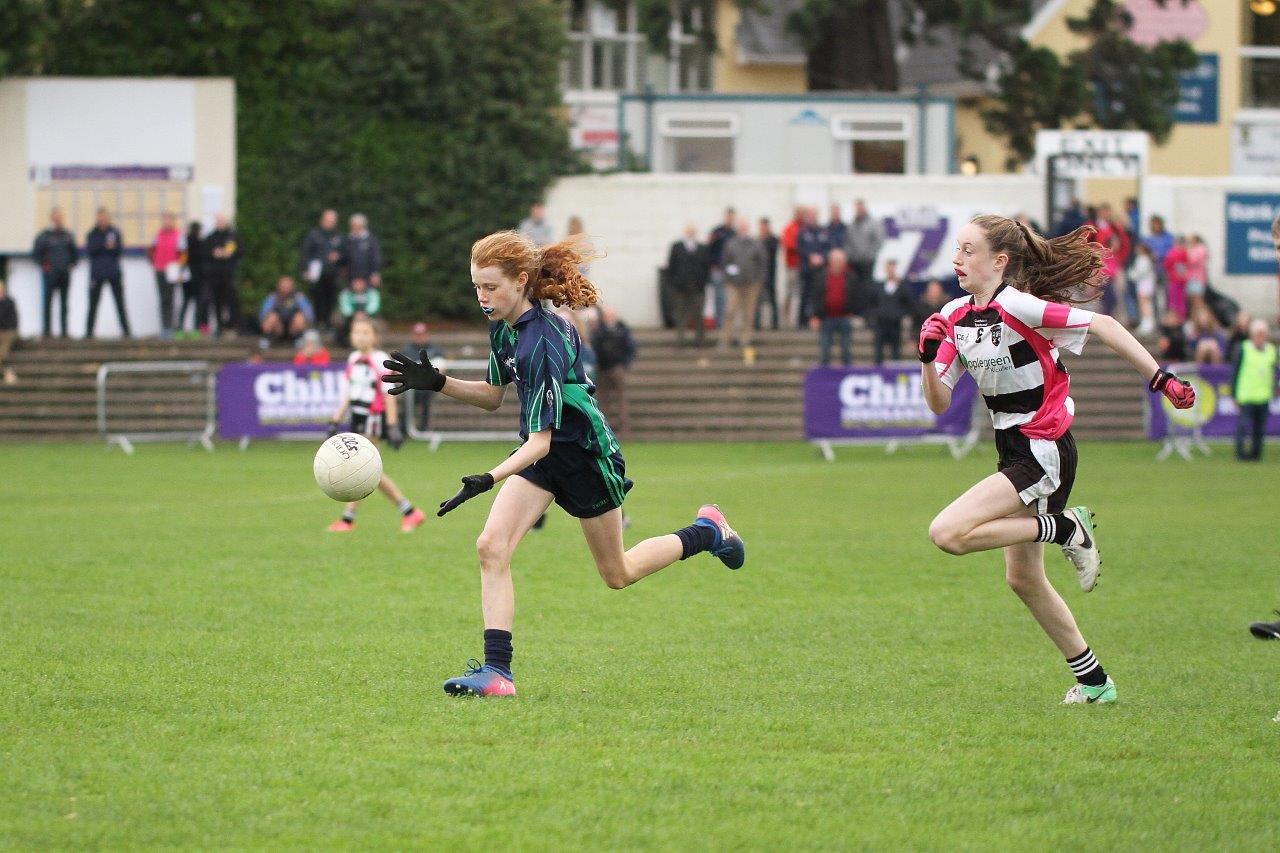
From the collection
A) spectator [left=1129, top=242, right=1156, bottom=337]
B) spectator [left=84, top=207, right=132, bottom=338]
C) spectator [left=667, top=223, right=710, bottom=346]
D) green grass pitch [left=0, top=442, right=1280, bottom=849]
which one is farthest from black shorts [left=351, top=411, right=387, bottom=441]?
spectator [left=1129, top=242, right=1156, bottom=337]

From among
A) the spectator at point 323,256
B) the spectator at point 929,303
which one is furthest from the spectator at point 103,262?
the spectator at point 929,303

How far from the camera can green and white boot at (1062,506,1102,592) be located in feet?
24.1

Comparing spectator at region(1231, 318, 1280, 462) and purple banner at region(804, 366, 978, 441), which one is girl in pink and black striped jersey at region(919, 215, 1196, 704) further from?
spectator at region(1231, 318, 1280, 462)

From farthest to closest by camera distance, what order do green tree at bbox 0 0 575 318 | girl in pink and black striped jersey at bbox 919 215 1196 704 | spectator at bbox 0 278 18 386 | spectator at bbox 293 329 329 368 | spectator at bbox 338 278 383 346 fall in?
green tree at bbox 0 0 575 318 → spectator at bbox 338 278 383 346 → spectator at bbox 0 278 18 386 → spectator at bbox 293 329 329 368 → girl in pink and black striped jersey at bbox 919 215 1196 704

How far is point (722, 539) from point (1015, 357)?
1813 mm

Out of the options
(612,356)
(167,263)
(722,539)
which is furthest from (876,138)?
(722,539)

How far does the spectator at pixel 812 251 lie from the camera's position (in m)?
27.9

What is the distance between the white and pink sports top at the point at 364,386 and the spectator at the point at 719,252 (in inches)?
534

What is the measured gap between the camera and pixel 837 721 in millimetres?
7047

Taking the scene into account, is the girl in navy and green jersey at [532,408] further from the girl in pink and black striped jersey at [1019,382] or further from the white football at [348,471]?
the girl in pink and black striped jersey at [1019,382]

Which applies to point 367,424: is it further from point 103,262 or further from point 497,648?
point 103,262

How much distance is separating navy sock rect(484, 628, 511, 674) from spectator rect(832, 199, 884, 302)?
21.3m

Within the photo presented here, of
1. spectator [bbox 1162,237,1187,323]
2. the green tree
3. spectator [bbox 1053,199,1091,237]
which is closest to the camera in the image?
spectator [bbox 1053,199,1091,237]

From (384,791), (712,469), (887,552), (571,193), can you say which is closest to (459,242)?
(571,193)
